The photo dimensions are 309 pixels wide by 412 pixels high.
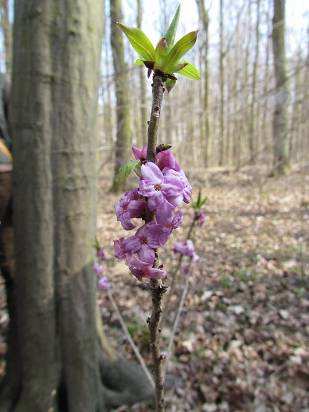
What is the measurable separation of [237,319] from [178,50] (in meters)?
3.24

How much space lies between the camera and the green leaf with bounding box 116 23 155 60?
576mm

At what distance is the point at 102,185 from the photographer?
10.8 metres

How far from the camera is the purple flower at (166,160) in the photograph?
63 cm

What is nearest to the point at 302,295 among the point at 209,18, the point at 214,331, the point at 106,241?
the point at 214,331

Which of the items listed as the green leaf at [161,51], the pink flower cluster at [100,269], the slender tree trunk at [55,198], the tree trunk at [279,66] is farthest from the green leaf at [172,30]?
the tree trunk at [279,66]

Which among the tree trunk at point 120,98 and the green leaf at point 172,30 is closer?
the green leaf at point 172,30

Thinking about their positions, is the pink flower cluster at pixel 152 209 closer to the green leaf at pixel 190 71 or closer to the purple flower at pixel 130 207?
the purple flower at pixel 130 207

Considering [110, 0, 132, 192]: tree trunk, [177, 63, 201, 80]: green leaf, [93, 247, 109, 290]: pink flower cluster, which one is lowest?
[93, 247, 109, 290]: pink flower cluster

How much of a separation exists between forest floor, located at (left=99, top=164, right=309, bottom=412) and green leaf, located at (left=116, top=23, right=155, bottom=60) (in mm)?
2602

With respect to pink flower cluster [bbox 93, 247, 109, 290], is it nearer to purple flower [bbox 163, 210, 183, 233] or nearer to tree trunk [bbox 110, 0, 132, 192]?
purple flower [bbox 163, 210, 183, 233]

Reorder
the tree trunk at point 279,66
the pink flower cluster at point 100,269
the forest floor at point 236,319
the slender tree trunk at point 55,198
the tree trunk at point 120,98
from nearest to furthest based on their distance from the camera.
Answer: the slender tree trunk at point 55,198 < the pink flower cluster at point 100,269 < the forest floor at point 236,319 < the tree trunk at point 120,98 < the tree trunk at point 279,66

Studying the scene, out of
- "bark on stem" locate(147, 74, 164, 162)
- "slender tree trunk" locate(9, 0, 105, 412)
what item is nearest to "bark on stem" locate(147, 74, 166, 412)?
"bark on stem" locate(147, 74, 164, 162)

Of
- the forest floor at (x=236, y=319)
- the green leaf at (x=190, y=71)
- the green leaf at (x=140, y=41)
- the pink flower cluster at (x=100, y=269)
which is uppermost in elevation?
the green leaf at (x=140, y=41)

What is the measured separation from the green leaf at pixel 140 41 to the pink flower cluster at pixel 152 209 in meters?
0.17
